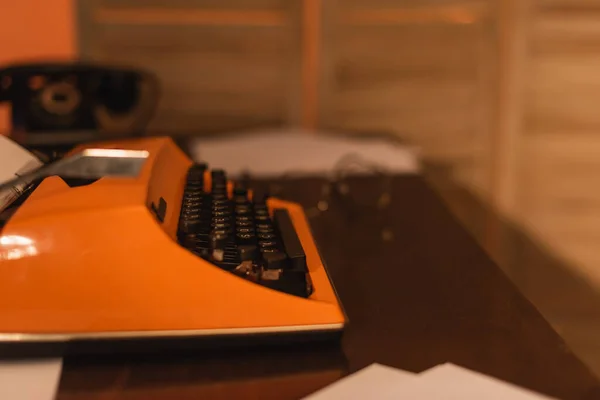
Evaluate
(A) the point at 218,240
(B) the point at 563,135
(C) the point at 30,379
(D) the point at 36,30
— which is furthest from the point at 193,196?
(B) the point at 563,135

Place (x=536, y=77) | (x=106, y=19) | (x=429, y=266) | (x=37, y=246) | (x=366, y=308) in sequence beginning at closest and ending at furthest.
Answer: (x=37, y=246) < (x=366, y=308) < (x=429, y=266) < (x=106, y=19) < (x=536, y=77)

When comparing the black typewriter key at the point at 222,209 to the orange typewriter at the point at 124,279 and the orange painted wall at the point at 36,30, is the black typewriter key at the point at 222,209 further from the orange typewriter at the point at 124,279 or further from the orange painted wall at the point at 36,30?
the orange painted wall at the point at 36,30

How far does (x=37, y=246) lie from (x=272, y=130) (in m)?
1.12

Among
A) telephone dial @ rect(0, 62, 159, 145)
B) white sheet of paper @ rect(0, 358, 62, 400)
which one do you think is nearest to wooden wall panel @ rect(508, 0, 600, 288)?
telephone dial @ rect(0, 62, 159, 145)

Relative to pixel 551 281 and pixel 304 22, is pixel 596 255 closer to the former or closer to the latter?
pixel 551 281

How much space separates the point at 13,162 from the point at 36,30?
3.44 ft

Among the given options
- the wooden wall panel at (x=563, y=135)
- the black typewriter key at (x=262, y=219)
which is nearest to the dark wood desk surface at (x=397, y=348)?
the black typewriter key at (x=262, y=219)

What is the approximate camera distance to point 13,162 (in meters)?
0.69

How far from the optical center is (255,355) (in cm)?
57

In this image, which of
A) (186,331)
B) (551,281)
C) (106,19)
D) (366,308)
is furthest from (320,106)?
(186,331)

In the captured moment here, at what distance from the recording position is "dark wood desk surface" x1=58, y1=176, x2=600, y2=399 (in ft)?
1.73

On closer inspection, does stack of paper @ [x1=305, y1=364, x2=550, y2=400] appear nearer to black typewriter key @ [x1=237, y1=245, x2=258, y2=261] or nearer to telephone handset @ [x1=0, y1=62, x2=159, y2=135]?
black typewriter key @ [x1=237, y1=245, x2=258, y2=261]

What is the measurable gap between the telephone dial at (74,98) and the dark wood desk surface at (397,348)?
63 centimetres

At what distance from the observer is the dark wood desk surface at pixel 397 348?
0.53 metres
